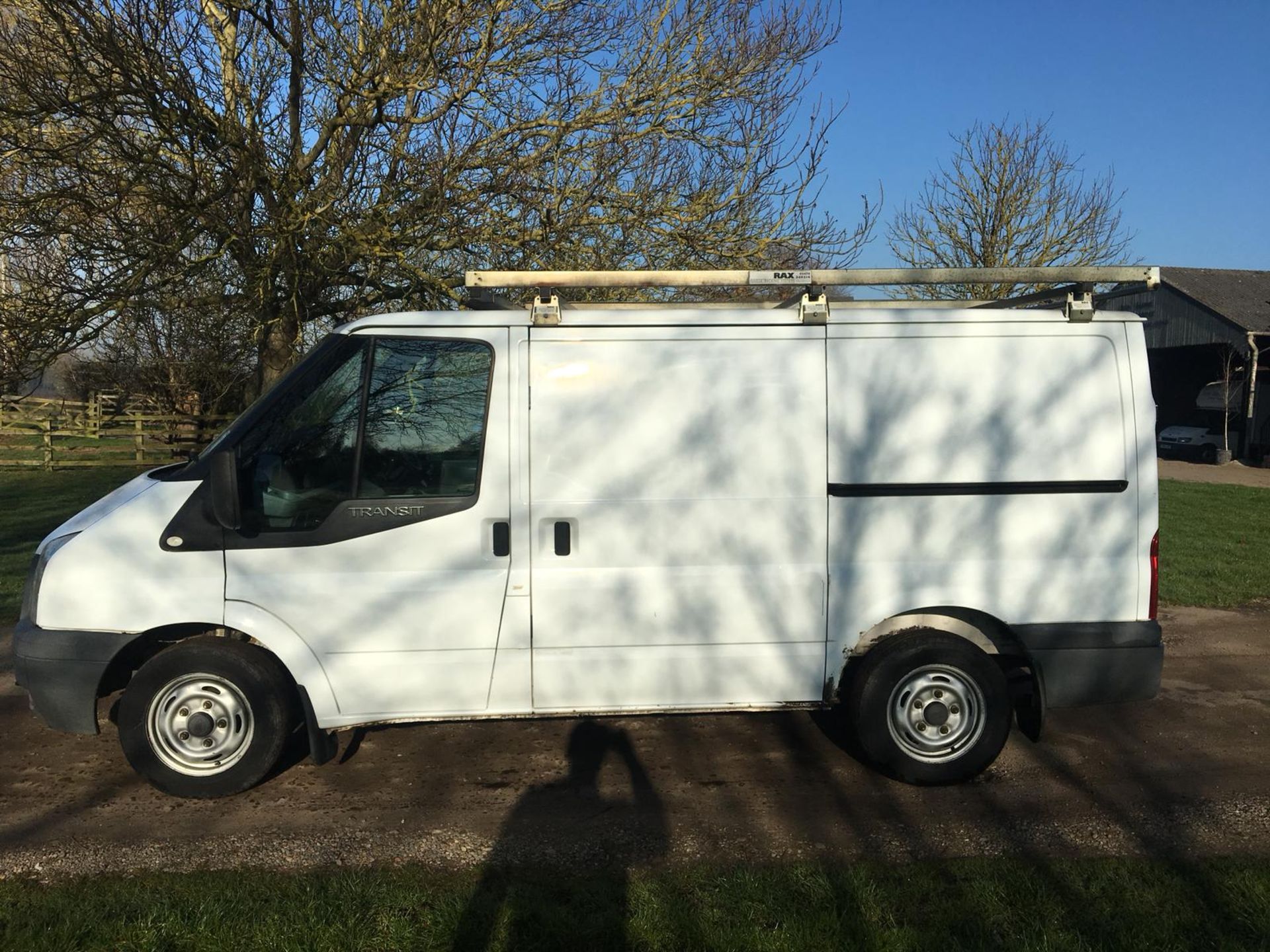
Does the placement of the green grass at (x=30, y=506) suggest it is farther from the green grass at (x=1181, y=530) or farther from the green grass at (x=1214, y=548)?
the green grass at (x=1214, y=548)

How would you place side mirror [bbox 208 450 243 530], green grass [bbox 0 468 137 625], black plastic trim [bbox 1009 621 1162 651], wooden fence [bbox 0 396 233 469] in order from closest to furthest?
1. side mirror [bbox 208 450 243 530]
2. black plastic trim [bbox 1009 621 1162 651]
3. green grass [bbox 0 468 137 625]
4. wooden fence [bbox 0 396 233 469]

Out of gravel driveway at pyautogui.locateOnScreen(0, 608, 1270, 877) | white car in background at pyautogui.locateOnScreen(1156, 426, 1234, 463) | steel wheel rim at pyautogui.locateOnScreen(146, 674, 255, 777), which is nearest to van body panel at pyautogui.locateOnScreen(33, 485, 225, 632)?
steel wheel rim at pyautogui.locateOnScreen(146, 674, 255, 777)

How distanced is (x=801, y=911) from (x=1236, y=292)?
143 feet

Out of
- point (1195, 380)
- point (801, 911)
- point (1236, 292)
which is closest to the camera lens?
point (801, 911)

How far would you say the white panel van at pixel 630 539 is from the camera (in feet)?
14.7

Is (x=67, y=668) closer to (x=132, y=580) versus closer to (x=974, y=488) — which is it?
(x=132, y=580)

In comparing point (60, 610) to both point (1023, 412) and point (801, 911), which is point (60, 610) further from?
point (1023, 412)

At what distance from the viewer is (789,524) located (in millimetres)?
4664

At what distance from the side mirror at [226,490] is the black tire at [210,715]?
24.3 inches

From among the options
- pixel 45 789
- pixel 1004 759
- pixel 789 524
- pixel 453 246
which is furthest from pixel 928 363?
pixel 453 246

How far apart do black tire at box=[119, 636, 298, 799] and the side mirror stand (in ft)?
2.02

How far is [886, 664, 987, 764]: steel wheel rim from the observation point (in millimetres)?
4777

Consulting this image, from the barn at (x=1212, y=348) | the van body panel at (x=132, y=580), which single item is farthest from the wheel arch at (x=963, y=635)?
the barn at (x=1212, y=348)

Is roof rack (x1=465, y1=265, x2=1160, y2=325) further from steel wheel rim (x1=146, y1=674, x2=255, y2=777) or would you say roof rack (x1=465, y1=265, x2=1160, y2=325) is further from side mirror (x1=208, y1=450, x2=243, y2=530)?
steel wheel rim (x1=146, y1=674, x2=255, y2=777)
